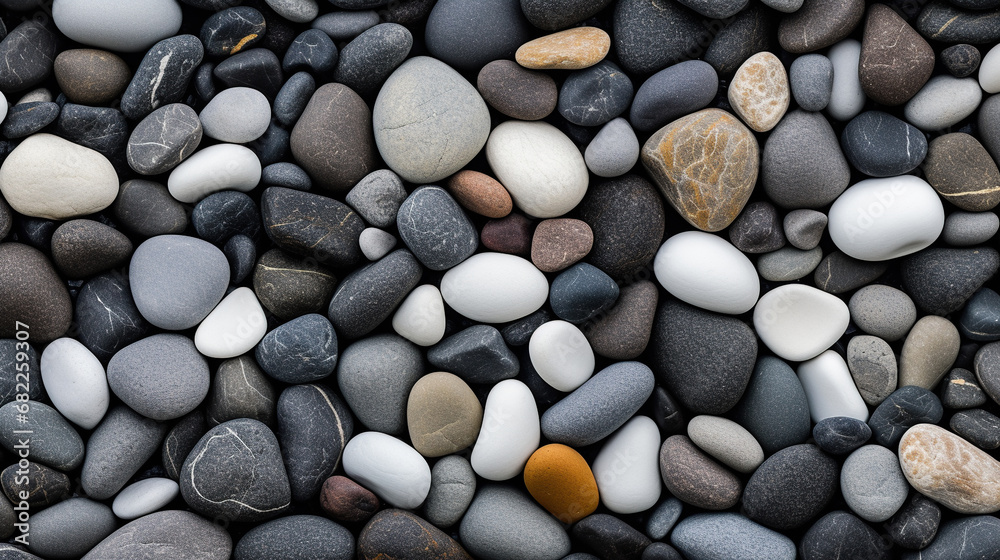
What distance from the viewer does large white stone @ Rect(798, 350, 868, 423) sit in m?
1.35

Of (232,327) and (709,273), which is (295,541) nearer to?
(232,327)

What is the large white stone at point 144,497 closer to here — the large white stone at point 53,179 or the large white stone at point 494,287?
the large white stone at point 53,179

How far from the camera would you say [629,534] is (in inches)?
52.1

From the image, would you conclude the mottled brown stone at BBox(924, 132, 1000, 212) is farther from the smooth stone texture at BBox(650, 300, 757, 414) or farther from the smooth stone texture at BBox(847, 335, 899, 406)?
the smooth stone texture at BBox(650, 300, 757, 414)

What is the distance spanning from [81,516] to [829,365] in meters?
1.64

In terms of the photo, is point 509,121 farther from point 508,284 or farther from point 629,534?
point 629,534

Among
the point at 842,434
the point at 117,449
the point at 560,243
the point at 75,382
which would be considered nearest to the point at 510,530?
the point at 560,243

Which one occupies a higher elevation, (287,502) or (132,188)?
(132,188)

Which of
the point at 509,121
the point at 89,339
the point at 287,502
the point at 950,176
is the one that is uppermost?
the point at 509,121

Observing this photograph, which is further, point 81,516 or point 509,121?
point 509,121

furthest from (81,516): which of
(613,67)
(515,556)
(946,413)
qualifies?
(946,413)

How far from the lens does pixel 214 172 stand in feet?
4.28

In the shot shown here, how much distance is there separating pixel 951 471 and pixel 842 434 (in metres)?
0.21

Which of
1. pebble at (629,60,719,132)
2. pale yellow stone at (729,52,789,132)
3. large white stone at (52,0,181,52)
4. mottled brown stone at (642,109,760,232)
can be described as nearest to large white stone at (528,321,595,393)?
mottled brown stone at (642,109,760,232)
